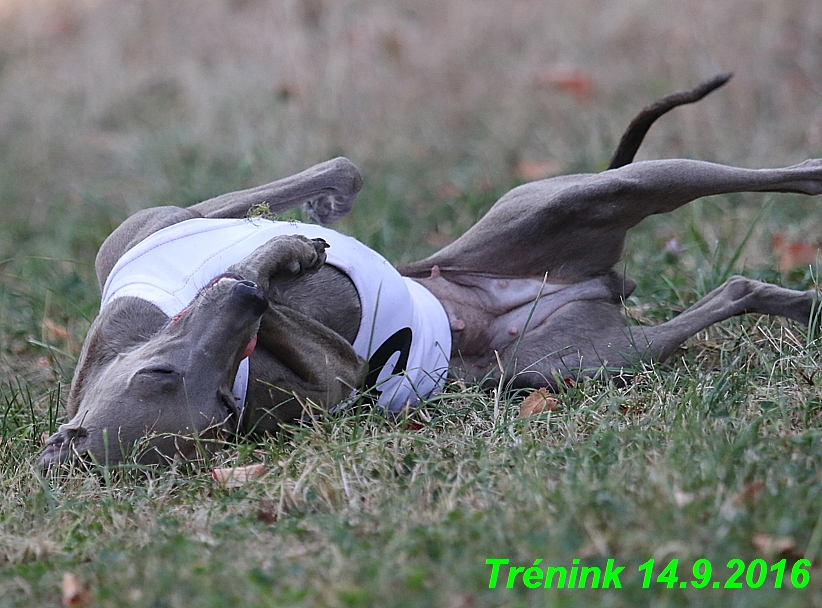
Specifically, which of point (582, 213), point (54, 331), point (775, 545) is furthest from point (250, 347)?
point (54, 331)

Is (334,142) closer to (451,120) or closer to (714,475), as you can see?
(451,120)

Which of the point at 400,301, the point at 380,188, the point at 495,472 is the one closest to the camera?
the point at 495,472

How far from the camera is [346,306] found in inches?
126

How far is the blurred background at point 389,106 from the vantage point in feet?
18.5

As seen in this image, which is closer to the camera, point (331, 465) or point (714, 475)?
point (714, 475)

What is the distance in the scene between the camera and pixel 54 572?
2297mm

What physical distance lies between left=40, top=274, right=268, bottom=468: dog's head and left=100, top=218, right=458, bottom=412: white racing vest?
0.47 feet

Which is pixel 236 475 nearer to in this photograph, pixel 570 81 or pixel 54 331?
pixel 54 331

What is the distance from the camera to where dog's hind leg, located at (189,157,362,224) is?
3436 millimetres

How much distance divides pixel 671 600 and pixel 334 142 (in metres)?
5.28

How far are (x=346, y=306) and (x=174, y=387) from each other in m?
0.70

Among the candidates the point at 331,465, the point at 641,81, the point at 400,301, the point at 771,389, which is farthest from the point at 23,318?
the point at 641,81

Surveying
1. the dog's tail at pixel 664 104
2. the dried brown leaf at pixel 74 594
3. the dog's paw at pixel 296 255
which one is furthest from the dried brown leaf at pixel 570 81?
the dried brown leaf at pixel 74 594

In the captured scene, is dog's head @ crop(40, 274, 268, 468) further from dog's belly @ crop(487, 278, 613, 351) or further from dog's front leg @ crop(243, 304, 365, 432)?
dog's belly @ crop(487, 278, 613, 351)
